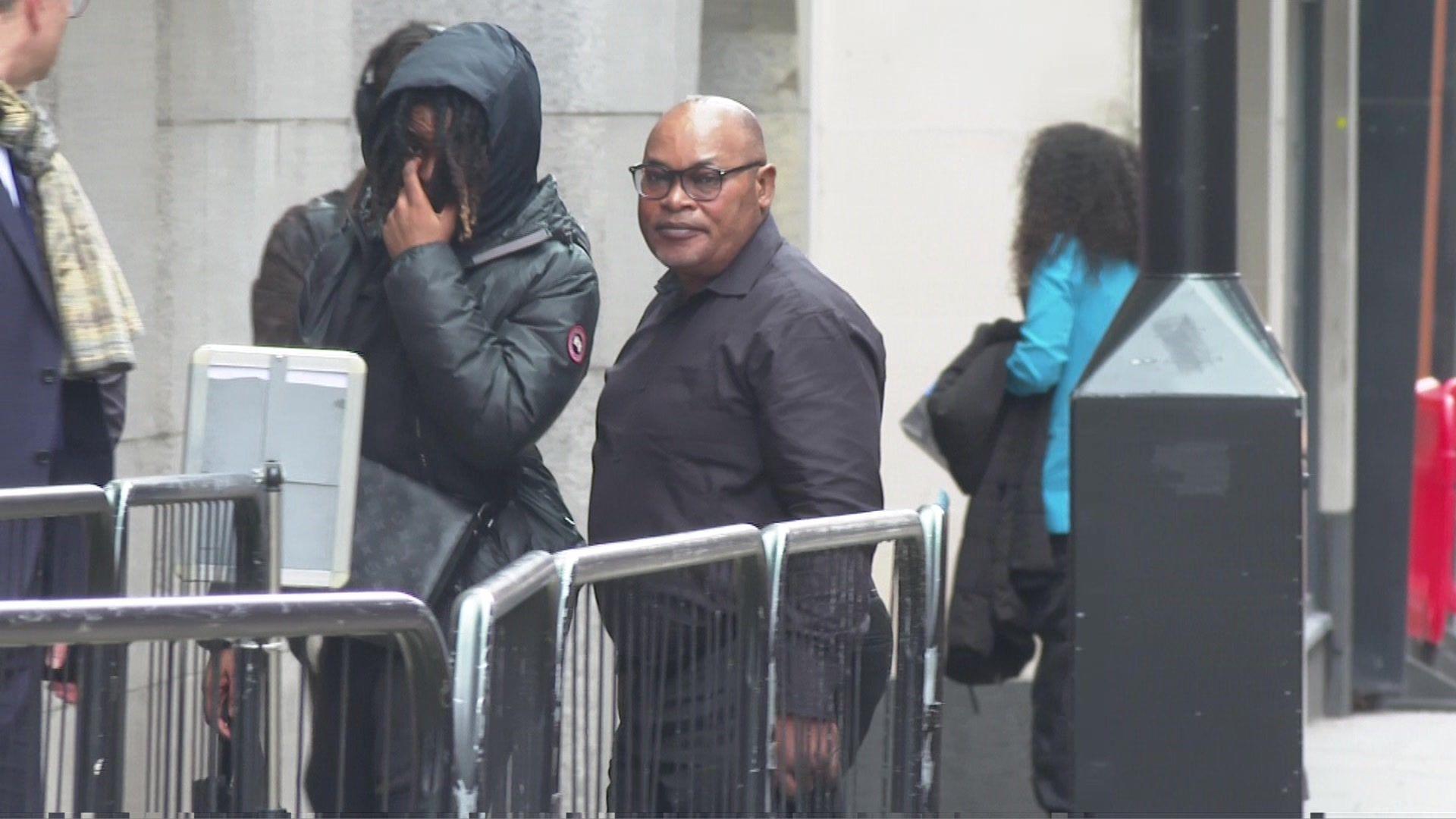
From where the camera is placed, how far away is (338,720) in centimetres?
294

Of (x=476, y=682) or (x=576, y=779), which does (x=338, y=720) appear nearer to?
(x=476, y=682)

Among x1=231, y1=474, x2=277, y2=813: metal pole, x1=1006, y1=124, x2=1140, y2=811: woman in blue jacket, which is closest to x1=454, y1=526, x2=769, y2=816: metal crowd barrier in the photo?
x1=231, y1=474, x2=277, y2=813: metal pole

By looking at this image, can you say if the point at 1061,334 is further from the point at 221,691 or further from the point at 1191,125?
the point at 221,691

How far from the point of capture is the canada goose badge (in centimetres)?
399

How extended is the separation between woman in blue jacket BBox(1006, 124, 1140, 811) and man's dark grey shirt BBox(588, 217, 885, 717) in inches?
85.1

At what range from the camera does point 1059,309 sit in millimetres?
6211

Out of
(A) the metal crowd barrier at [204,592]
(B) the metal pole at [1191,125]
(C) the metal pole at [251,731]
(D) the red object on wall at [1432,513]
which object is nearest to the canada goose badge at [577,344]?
(A) the metal crowd barrier at [204,592]

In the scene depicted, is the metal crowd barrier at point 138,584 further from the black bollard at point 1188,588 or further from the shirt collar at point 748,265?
the black bollard at point 1188,588

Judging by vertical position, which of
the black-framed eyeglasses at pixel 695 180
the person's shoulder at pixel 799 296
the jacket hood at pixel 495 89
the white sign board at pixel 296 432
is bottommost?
the white sign board at pixel 296 432

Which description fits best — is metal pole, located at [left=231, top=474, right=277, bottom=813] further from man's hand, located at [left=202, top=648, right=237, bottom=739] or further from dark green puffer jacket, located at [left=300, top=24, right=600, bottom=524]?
dark green puffer jacket, located at [left=300, top=24, right=600, bottom=524]

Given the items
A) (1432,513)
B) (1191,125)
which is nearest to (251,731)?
(1191,125)

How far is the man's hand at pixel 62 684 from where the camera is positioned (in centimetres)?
275

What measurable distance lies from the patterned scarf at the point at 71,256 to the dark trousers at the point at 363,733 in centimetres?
182

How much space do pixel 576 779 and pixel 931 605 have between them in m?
1.04
